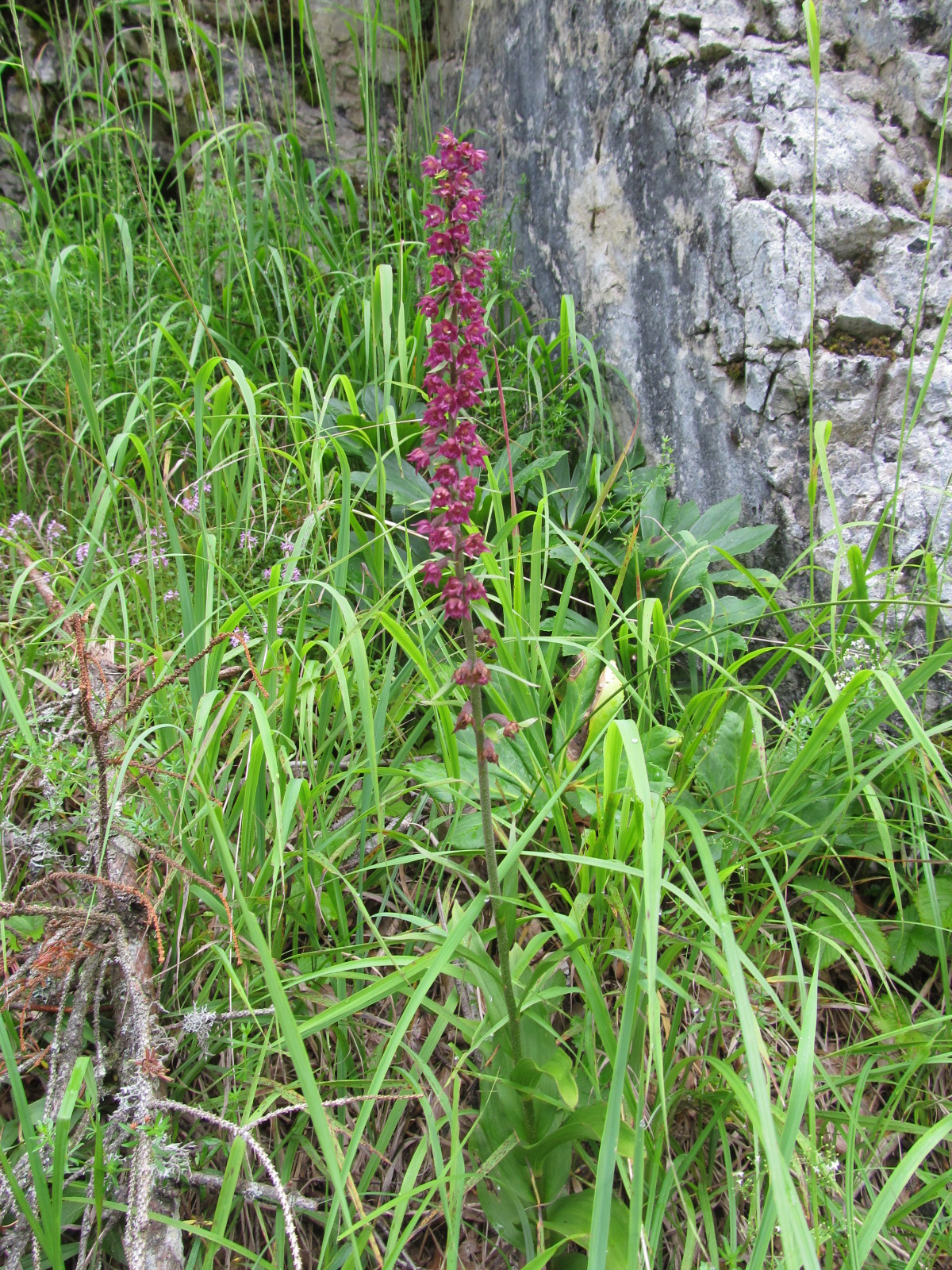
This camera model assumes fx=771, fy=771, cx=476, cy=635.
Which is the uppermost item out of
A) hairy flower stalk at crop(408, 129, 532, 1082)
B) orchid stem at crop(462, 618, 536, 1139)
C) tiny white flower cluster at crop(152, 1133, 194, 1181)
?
hairy flower stalk at crop(408, 129, 532, 1082)

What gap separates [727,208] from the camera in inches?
84.0

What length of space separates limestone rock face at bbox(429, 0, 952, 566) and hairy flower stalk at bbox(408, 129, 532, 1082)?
4.09 ft

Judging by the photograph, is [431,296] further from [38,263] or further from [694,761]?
[38,263]

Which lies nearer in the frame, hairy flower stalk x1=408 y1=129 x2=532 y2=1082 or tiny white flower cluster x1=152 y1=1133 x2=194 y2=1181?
hairy flower stalk x1=408 y1=129 x2=532 y2=1082

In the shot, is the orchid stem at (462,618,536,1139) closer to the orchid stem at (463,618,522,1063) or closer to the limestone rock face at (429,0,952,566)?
the orchid stem at (463,618,522,1063)

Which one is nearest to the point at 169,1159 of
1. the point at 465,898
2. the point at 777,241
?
the point at 465,898

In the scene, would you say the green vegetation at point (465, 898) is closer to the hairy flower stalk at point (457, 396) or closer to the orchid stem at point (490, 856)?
the orchid stem at point (490, 856)

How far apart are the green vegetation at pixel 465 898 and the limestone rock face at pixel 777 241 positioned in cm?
17

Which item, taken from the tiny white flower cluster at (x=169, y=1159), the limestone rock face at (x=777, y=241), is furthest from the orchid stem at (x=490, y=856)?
the limestone rock face at (x=777, y=241)

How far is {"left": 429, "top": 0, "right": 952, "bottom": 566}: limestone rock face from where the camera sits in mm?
2043

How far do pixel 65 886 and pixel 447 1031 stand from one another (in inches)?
34.3

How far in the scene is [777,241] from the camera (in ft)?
6.74

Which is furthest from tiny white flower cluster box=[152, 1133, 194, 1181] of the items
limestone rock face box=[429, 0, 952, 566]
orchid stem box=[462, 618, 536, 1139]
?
limestone rock face box=[429, 0, 952, 566]

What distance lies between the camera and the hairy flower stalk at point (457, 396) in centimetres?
105
